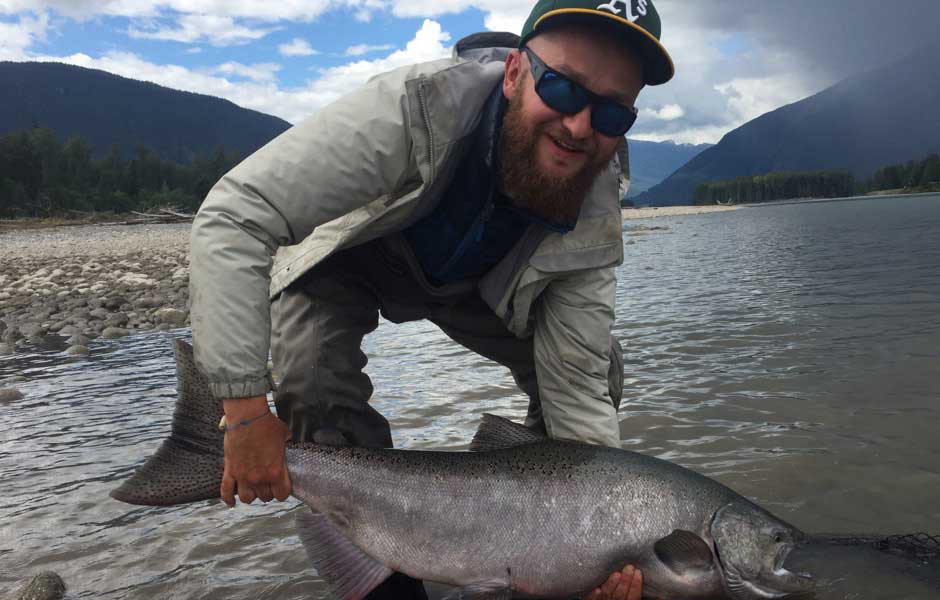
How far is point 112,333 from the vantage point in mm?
10680

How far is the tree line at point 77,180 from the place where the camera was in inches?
2714

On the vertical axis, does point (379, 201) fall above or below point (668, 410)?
above

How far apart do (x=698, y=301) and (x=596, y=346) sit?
985cm

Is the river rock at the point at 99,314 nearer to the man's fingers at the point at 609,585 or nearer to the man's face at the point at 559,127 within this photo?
the man's face at the point at 559,127

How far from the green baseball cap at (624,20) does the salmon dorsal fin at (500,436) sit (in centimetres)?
177

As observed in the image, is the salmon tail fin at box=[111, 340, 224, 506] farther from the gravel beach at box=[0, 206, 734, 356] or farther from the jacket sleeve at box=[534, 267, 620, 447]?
the gravel beach at box=[0, 206, 734, 356]

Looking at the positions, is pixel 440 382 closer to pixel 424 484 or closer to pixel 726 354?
pixel 726 354

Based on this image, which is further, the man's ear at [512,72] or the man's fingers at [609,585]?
the man's ear at [512,72]

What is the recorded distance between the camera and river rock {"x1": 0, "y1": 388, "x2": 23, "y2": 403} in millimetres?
6984

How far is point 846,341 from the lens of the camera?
8430 millimetres

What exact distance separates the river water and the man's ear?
8.39 ft

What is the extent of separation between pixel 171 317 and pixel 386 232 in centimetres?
937

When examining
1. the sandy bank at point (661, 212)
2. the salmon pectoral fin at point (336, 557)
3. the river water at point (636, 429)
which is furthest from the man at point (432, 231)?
the sandy bank at point (661, 212)

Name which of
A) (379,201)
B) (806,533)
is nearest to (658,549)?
(806,533)
